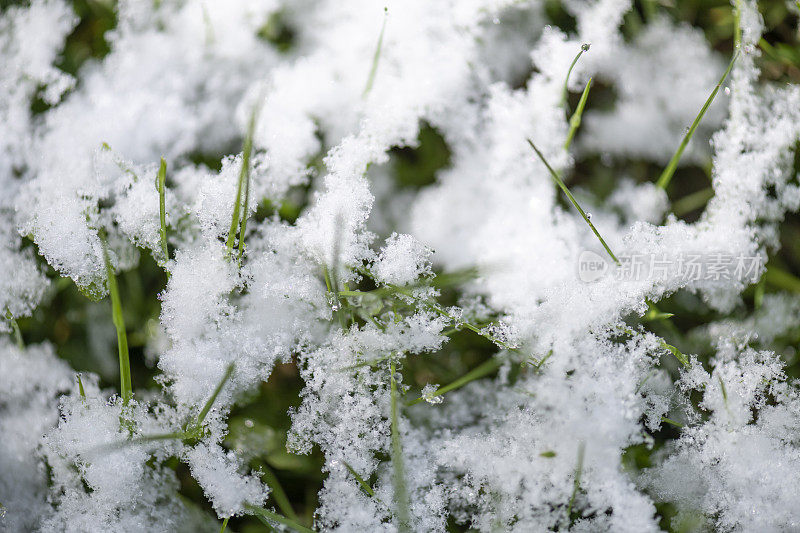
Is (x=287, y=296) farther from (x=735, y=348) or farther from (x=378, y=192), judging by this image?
(x=735, y=348)

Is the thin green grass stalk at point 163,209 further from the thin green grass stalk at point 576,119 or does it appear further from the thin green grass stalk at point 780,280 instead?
the thin green grass stalk at point 780,280

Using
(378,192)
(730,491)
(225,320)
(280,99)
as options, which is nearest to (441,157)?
(378,192)

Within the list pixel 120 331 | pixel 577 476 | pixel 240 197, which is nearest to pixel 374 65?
pixel 240 197

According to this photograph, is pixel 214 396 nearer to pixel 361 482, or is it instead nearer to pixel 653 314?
pixel 361 482

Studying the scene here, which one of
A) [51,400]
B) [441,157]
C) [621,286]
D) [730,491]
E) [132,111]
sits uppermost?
[132,111]

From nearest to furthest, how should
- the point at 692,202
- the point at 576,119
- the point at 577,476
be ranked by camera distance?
the point at 577,476
the point at 576,119
the point at 692,202

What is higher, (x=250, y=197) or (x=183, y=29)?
(x=183, y=29)

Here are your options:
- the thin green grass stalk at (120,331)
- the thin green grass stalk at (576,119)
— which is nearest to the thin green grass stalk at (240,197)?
the thin green grass stalk at (120,331)
